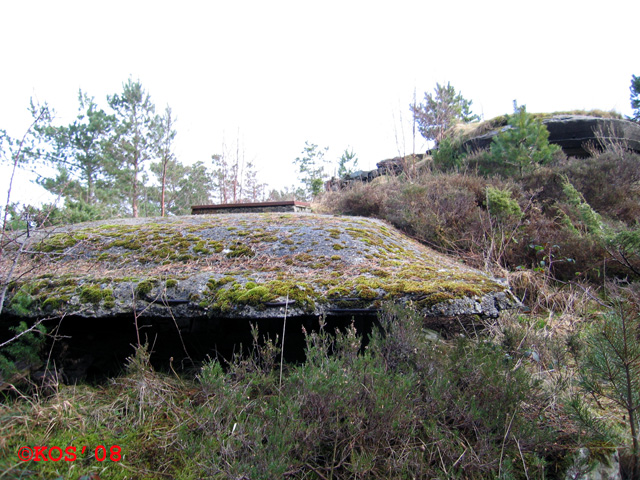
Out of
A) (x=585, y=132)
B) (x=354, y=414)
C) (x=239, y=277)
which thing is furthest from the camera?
(x=585, y=132)

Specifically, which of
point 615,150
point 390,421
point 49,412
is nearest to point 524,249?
point 390,421

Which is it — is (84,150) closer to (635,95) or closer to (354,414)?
(354,414)

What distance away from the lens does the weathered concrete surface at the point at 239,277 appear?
2.63m

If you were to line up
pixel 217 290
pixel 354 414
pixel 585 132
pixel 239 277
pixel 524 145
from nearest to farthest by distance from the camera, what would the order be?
pixel 354 414 < pixel 217 290 < pixel 239 277 < pixel 524 145 < pixel 585 132

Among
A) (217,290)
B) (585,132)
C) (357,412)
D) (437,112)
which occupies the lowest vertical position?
(357,412)

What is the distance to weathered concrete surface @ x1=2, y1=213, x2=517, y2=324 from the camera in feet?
8.63

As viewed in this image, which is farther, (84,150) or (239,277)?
(84,150)

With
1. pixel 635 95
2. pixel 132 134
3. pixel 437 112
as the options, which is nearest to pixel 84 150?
pixel 132 134

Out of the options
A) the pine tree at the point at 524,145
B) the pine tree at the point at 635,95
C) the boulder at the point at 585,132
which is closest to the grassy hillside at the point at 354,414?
the pine tree at the point at 524,145

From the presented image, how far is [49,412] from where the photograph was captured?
2.32m

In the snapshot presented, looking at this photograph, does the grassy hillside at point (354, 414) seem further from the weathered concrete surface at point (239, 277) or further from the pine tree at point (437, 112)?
the pine tree at point (437, 112)

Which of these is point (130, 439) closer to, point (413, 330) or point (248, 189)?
point (413, 330)

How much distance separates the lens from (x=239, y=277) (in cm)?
294

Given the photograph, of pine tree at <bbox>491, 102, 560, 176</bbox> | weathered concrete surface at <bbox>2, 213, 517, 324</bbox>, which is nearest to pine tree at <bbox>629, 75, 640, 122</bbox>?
pine tree at <bbox>491, 102, 560, 176</bbox>
